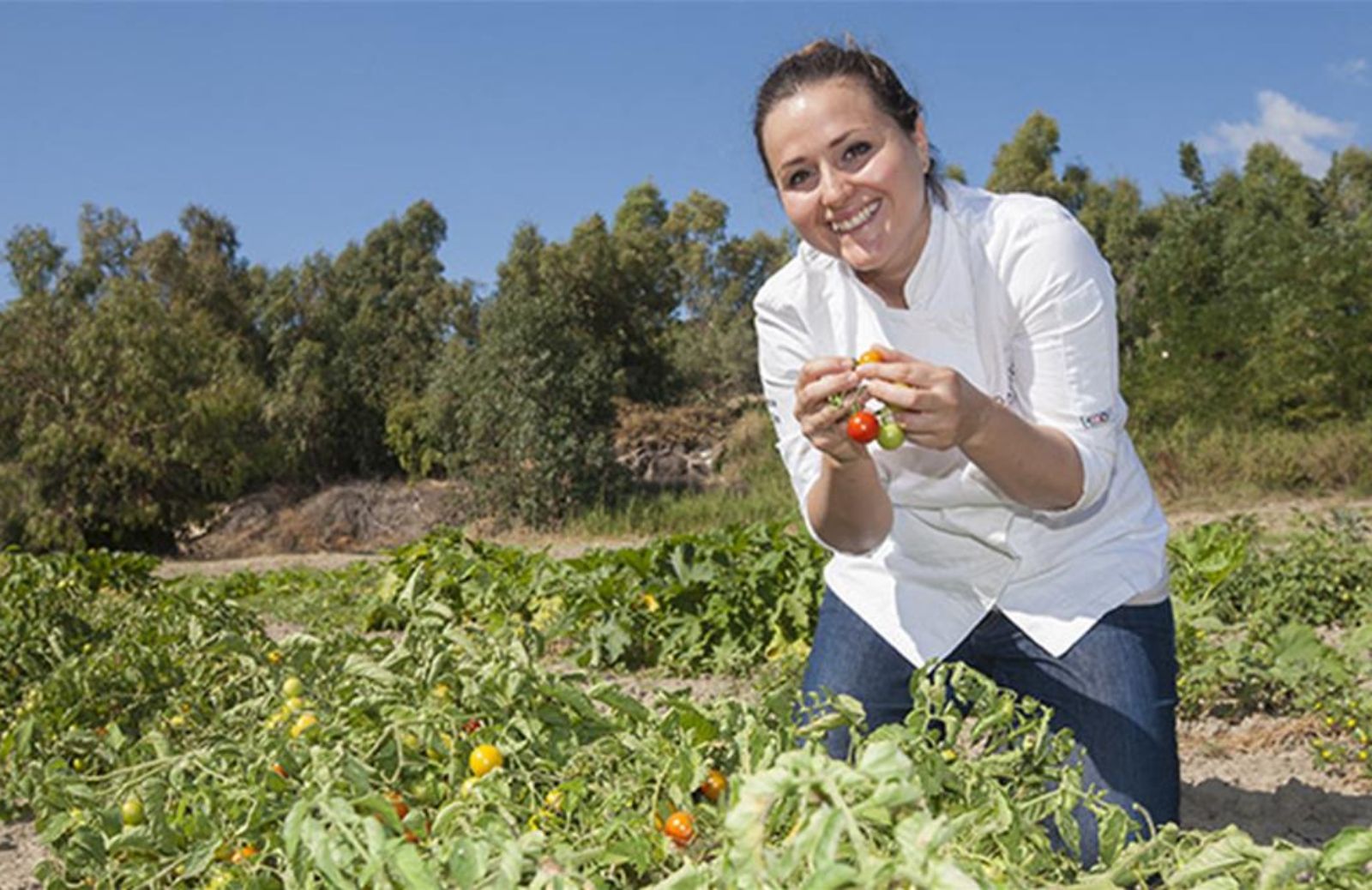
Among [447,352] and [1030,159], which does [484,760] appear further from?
[1030,159]

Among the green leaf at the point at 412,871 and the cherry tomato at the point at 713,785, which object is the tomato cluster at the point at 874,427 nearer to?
the cherry tomato at the point at 713,785

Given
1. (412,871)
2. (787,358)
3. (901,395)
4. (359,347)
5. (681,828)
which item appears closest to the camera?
(412,871)

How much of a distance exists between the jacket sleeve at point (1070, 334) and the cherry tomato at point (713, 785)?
128cm

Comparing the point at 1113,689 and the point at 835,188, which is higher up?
the point at 835,188

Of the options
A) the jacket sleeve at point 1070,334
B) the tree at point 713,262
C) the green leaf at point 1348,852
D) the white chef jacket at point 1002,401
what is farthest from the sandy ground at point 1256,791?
the tree at point 713,262

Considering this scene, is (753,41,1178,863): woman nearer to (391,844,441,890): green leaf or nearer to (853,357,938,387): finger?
(853,357,938,387): finger

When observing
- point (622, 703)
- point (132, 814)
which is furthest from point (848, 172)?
point (132, 814)

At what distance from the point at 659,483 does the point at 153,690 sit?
16.7 meters

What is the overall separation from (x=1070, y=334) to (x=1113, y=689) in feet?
2.14

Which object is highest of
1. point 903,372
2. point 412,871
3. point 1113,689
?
point 903,372

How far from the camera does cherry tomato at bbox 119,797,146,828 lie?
141 cm

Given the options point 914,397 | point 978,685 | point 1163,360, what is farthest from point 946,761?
point 1163,360

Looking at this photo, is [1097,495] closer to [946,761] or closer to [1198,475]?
[946,761]

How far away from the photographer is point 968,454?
1980 millimetres
